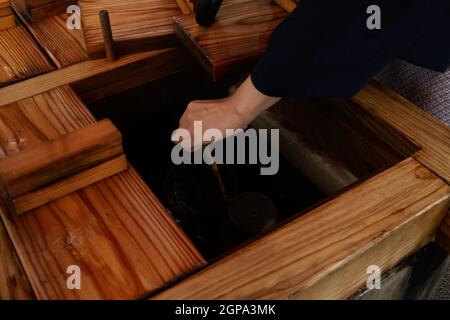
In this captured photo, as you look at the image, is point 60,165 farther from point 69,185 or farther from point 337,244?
point 337,244

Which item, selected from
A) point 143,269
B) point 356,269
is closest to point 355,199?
point 356,269

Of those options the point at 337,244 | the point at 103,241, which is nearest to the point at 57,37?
the point at 103,241

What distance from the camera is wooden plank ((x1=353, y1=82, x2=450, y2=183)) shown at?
148 centimetres

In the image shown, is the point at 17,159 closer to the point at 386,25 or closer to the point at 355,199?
the point at 355,199

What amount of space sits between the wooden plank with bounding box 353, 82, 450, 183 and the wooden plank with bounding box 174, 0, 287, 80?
1.52ft

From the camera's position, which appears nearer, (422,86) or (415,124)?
(415,124)

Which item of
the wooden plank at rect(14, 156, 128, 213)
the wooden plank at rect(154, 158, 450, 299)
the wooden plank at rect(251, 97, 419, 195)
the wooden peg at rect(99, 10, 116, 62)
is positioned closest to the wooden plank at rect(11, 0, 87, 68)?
the wooden peg at rect(99, 10, 116, 62)

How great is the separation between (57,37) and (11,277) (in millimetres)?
1181

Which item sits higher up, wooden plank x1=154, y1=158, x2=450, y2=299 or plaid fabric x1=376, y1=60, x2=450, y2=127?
wooden plank x1=154, y1=158, x2=450, y2=299

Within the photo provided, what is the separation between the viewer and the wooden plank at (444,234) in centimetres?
151

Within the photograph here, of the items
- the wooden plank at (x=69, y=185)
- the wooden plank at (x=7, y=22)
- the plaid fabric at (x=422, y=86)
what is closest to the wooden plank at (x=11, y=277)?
the wooden plank at (x=69, y=185)

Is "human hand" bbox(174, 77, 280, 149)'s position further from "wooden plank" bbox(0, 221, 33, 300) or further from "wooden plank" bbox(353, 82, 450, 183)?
"wooden plank" bbox(0, 221, 33, 300)

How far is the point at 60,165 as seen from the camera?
132cm

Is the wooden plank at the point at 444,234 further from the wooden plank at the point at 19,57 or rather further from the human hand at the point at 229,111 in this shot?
the wooden plank at the point at 19,57
